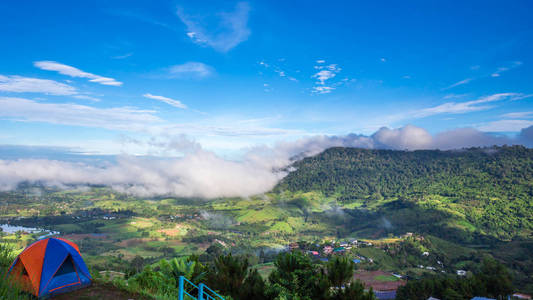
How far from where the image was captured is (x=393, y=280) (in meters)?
69.3

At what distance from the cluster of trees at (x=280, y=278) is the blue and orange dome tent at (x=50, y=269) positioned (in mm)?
5299

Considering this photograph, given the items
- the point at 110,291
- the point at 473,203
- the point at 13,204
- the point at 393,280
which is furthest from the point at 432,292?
the point at 13,204

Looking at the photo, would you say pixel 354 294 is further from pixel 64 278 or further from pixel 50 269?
pixel 50 269

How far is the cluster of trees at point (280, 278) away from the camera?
603 inches

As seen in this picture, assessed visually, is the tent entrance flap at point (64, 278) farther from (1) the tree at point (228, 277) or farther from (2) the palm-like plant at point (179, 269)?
(1) the tree at point (228, 277)

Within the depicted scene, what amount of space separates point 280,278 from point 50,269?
39.0 feet

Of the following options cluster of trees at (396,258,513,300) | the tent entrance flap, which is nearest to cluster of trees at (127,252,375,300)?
the tent entrance flap

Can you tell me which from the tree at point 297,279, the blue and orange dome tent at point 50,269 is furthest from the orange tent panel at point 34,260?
the tree at point 297,279

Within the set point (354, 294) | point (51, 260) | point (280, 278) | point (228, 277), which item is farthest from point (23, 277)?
point (354, 294)

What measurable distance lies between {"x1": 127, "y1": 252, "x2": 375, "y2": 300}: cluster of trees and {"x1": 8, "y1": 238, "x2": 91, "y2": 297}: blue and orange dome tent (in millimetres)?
5299

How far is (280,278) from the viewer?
1709 cm

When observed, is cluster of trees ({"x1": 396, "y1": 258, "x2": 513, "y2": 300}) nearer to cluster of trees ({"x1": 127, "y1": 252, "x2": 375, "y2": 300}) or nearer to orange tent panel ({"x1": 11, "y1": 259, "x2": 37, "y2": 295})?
cluster of trees ({"x1": 127, "y1": 252, "x2": 375, "y2": 300})

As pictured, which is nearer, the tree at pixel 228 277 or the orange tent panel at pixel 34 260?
the orange tent panel at pixel 34 260

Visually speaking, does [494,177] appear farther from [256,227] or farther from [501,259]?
[256,227]
